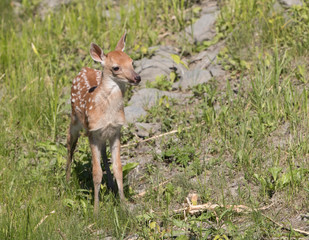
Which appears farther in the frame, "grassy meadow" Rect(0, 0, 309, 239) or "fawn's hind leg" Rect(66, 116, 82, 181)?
"fawn's hind leg" Rect(66, 116, 82, 181)

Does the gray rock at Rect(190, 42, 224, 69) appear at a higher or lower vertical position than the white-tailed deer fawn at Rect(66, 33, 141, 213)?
lower

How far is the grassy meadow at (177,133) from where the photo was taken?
5.15m

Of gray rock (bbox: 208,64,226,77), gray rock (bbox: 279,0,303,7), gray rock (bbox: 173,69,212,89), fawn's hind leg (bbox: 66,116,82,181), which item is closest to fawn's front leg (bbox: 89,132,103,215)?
fawn's hind leg (bbox: 66,116,82,181)

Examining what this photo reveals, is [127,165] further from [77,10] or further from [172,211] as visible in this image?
[77,10]

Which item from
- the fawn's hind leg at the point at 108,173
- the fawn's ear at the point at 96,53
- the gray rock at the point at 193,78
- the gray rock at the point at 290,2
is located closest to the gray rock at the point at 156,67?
the gray rock at the point at 193,78

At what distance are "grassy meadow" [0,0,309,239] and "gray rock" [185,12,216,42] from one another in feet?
0.59

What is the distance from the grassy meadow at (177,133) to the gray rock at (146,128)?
0.38 feet

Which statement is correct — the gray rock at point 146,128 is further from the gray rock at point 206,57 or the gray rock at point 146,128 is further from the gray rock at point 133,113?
the gray rock at point 206,57

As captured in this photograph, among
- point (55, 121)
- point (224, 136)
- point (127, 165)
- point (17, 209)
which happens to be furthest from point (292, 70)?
point (17, 209)

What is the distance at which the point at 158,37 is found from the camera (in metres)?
8.88

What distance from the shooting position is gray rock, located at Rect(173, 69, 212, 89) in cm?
767

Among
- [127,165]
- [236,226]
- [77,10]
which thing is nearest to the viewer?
[236,226]

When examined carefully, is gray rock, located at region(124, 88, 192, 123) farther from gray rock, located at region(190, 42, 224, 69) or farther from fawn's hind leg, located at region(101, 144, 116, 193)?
fawn's hind leg, located at region(101, 144, 116, 193)

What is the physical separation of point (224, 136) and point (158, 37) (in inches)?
118
